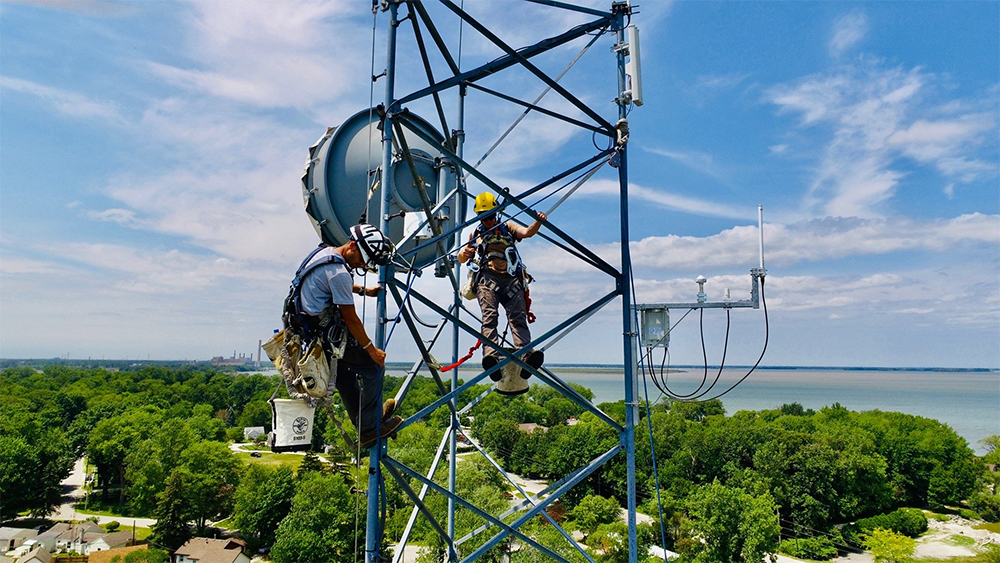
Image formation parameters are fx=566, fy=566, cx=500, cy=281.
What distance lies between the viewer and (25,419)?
131 feet

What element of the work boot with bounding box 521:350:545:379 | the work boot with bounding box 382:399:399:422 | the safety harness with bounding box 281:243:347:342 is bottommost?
the work boot with bounding box 382:399:399:422

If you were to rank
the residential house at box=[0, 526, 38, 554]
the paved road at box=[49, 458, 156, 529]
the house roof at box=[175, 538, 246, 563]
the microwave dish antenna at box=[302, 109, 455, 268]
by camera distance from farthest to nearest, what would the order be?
the paved road at box=[49, 458, 156, 529], the residential house at box=[0, 526, 38, 554], the house roof at box=[175, 538, 246, 563], the microwave dish antenna at box=[302, 109, 455, 268]

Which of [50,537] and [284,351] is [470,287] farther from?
[50,537]

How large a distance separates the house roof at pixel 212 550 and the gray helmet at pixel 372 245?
25.4 meters

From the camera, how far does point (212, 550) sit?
995 inches

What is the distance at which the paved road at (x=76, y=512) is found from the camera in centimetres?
3244

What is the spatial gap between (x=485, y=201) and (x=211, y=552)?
1029 inches

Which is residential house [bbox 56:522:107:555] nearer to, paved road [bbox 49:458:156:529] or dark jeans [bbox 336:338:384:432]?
paved road [bbox 49:458:156:529]

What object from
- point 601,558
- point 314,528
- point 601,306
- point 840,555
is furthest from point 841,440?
point 601,306

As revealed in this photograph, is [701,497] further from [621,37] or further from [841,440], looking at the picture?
[621,37]

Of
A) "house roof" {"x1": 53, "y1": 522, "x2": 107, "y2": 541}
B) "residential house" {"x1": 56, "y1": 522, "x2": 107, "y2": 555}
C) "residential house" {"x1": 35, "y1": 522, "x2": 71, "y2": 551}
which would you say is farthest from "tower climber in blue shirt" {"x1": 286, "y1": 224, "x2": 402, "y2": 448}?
"house roof" {"x1": 53, "y1": 522, "x2": 107, "y2": 541}

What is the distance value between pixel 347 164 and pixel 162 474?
31.9 meters

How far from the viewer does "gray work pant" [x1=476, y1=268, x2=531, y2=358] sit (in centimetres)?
592

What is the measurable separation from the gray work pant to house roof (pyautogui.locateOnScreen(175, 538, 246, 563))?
24645 mm
